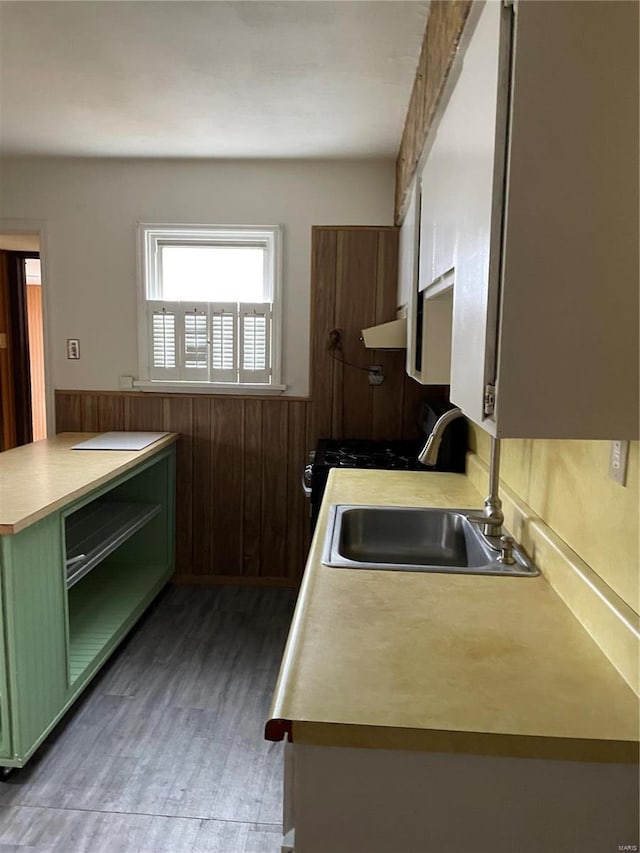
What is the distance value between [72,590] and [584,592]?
2.60 m

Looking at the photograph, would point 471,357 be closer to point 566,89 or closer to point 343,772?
point 566,89

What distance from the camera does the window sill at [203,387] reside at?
3379 mm

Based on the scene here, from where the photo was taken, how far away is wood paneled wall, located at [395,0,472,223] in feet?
4.42

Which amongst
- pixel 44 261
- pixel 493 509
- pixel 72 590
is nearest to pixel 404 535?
pixel 493 509

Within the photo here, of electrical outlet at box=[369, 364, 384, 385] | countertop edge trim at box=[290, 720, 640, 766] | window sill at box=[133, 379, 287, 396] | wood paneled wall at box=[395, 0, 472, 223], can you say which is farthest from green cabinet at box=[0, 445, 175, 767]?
wood paneled wall at box=[395, 0, 472, 223]

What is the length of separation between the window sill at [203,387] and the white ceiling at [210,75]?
1.25 metres

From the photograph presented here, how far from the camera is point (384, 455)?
2.81 meters

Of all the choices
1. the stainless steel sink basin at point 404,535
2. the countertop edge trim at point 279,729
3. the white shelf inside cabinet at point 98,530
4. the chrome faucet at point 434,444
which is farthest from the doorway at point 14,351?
the countertop edge trim at point 279,729

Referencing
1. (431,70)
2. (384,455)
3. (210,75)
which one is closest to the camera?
(431,70)

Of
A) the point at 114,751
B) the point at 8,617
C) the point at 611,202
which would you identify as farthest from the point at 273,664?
the point at 611,202

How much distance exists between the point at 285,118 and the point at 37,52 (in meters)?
1.01

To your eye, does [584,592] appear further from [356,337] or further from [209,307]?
[209,307]

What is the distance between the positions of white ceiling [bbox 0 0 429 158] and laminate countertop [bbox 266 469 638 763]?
65.9 inches

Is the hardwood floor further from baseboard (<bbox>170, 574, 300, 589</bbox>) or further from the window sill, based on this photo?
the window sill
